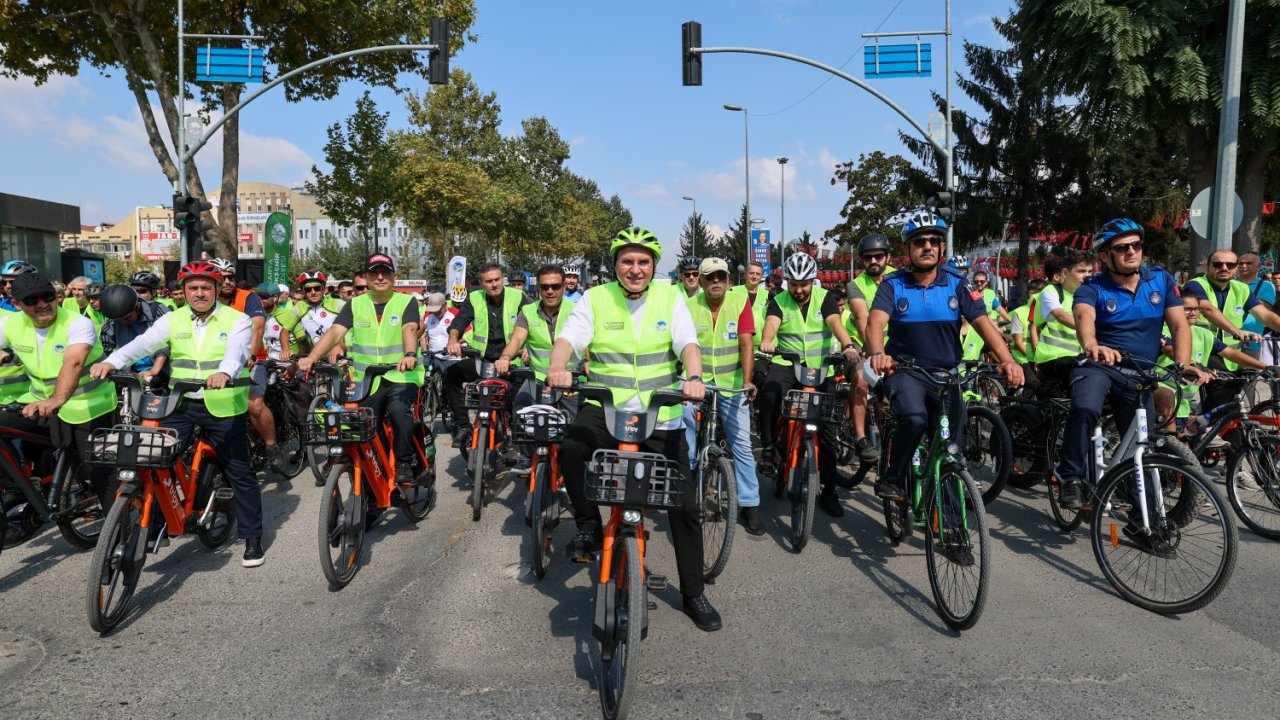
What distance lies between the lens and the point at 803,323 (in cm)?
670

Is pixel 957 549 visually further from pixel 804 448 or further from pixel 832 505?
pixel 832 505

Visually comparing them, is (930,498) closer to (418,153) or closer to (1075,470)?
(1075,470)

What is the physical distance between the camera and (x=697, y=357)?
13.4ft

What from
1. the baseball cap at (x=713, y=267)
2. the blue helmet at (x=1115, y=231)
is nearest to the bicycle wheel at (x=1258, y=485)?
the blue helmet at (x=1115, y=231)

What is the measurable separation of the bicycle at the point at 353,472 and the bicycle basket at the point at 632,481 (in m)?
2.00

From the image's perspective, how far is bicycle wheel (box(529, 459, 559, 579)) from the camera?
16.6 feet

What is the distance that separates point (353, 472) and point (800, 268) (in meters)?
3.58

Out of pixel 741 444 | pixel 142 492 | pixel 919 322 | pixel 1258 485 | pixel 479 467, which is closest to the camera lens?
pixel 142 492

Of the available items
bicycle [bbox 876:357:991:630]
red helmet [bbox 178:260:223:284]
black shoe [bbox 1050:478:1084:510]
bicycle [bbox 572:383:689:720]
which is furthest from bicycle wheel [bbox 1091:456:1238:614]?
red helmet [bbox 178:260:223:284]

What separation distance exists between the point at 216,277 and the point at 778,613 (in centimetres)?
396

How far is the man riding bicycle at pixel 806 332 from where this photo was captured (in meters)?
6.61

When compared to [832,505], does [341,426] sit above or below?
above

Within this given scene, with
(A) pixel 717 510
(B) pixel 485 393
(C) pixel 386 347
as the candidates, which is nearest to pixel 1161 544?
(A) pixel 717 510

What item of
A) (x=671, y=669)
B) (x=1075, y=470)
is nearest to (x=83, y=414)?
(x=671, y=669)
